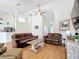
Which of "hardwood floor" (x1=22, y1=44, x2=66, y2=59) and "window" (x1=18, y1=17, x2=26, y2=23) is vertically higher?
"window" (x1=18, y1=17, x2=26, y2=23)

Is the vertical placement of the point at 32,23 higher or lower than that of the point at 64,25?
higher

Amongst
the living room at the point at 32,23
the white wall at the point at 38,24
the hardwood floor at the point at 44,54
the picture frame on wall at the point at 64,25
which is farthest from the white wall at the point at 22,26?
the hardwood floor at the point at 44,54

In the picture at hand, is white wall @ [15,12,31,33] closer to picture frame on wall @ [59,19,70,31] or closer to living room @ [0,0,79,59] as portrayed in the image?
living room @ [0,0,79,59]

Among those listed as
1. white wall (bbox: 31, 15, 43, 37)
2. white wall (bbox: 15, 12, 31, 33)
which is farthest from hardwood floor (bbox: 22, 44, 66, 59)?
white wall (bbox: 31, 15, 43, 37)

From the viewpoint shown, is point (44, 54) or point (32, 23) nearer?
point (44, 54)

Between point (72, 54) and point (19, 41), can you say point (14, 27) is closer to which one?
point (19, 41)

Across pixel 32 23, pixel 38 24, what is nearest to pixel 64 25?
pixel 38 24

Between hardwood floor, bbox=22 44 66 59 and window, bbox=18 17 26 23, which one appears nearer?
hardwood floor, bbox=22 44 66 59

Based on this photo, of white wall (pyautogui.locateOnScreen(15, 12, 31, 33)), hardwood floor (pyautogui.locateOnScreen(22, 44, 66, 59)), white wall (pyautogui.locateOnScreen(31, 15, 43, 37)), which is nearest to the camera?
hardwood floor (pyautogui.locateOnScreen(22, 44, 66, 59))

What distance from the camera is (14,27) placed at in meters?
10.7

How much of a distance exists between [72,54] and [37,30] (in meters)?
8.93

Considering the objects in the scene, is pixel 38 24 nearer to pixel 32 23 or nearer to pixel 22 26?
pixel 32 23

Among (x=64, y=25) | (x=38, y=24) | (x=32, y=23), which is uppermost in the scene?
(x=32, y=23)

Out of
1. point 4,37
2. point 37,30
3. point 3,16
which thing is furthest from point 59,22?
point 3,16
